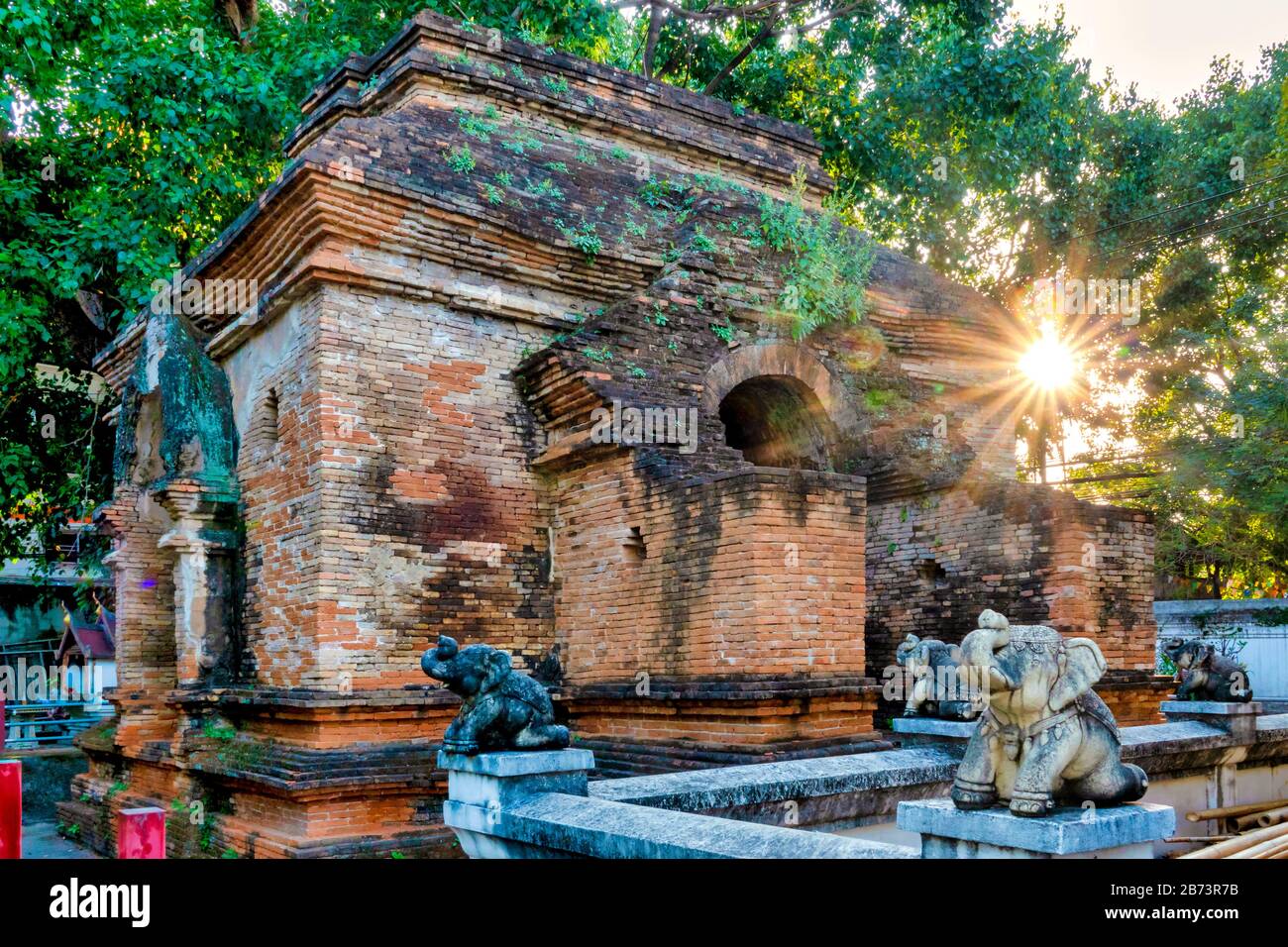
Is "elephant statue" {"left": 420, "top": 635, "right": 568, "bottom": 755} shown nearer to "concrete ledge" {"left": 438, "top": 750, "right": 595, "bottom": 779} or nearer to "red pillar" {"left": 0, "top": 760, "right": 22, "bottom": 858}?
"concrete ledge" {"left": 438, "top": 750, "right": 595, "bottom": 779}

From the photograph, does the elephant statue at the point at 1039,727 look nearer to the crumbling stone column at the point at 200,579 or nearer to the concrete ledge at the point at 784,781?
the concrete ledge at the point at 784,781

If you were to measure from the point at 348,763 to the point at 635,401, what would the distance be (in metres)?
3.33

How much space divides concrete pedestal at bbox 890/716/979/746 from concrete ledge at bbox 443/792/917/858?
8.56 ft

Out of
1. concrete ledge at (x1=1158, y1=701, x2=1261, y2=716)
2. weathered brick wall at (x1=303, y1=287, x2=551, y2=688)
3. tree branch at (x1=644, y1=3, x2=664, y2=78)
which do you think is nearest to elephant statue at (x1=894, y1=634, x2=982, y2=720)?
concrete ledge at (x1=1158, y1=701, x2=1261, y2=716)

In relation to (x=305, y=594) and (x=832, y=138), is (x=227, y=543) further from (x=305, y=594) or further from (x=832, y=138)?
(x=832, y=138)

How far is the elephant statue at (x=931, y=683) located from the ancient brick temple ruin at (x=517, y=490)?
48 centimetres

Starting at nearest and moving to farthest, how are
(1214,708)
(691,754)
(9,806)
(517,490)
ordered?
(9,806) → (691,754) → (1214,708) → (517,490)

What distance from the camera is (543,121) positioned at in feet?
35.7

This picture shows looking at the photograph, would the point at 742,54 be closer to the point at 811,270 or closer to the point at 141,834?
the point at 811,270

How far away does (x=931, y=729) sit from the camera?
280 inches

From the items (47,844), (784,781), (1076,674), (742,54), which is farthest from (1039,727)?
(742,54)

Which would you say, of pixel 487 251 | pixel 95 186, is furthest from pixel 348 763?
pixel 95 186

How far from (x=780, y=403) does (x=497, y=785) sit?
589 cm

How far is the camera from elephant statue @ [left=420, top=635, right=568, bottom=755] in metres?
5.59
